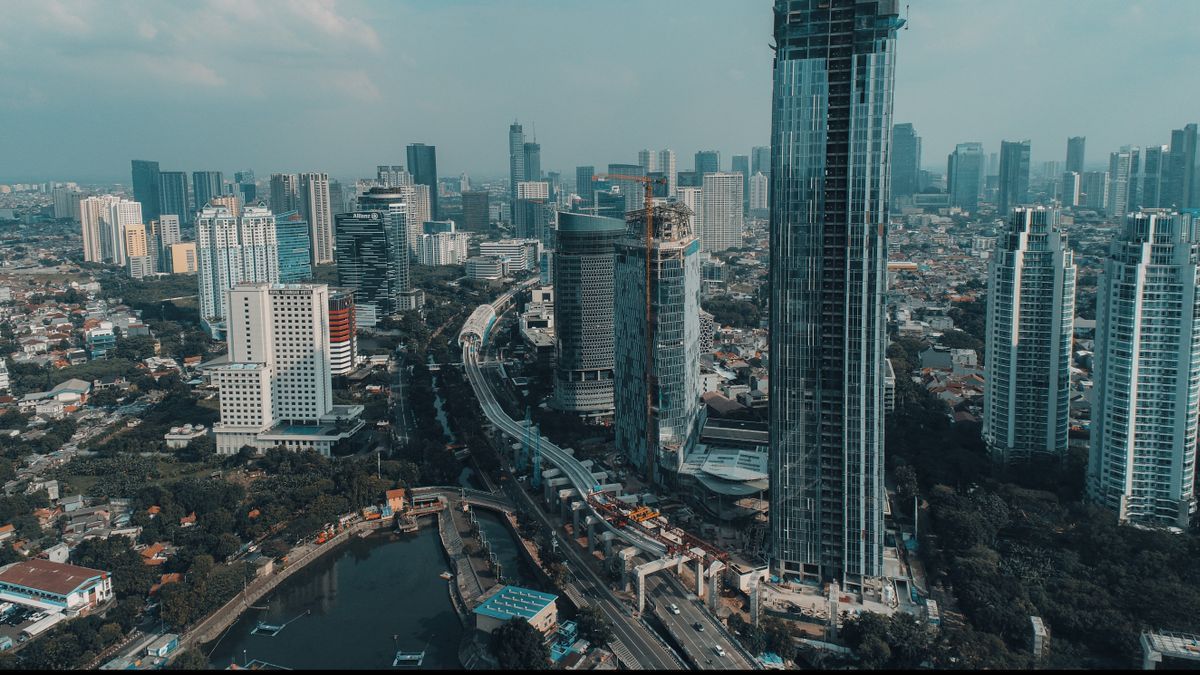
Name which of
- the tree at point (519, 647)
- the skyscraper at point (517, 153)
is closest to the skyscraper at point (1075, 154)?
the skyscraper at point (517, 153)

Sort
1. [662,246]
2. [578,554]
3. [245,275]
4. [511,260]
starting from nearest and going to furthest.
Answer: [578,554], [662,246], [245,275], [511,260]

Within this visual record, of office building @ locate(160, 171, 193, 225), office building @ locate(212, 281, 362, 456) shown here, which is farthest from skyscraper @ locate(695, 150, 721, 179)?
office building @ locate(212, 281, 362, 456)

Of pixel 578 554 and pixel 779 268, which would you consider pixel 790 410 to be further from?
pixel 578 554

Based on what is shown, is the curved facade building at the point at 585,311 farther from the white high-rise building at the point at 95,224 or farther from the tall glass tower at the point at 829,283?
the white high-rise building at the point at 95,224

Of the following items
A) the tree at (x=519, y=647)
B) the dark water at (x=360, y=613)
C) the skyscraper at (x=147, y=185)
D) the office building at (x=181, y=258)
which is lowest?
the dark water at (x=360, y=613)

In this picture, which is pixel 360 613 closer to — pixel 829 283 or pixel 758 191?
pixel 829 283

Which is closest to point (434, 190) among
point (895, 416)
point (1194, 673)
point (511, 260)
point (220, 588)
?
point (511, 260)

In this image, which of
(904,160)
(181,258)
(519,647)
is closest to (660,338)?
(519,647)
